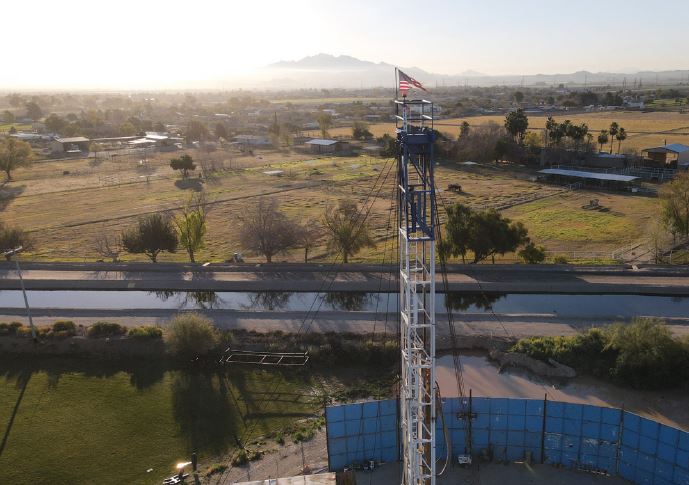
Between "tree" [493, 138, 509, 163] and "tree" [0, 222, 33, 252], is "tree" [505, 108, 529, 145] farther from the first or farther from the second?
"tree" [0, 222, 33, 252]

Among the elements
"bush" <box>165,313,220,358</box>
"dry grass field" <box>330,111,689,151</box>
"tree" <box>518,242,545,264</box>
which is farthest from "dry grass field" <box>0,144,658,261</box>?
"dry grass field" <box>330,111,689,151</box>

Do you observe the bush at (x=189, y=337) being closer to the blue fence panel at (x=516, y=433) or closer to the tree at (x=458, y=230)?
the blue fence panel at (x=516, y=433)

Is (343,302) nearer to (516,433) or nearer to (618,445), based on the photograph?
(516,433)

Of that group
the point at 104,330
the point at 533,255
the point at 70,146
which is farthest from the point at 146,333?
the point at 70,146

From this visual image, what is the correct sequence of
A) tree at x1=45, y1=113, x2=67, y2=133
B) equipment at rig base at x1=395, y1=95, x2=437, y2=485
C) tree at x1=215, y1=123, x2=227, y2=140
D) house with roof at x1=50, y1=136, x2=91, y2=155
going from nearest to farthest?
equipment at rig base at x1=395, y1=95, x2=437, y2=485
house with roof at x1=50, y1=136, x2=91, y2=155
tree at x1=215, y1=123, x2=227, y2=140
tree at x1=45, y1=113, x2=67, y2=133

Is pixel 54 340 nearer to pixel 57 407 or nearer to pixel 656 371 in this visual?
pixel 57 407
